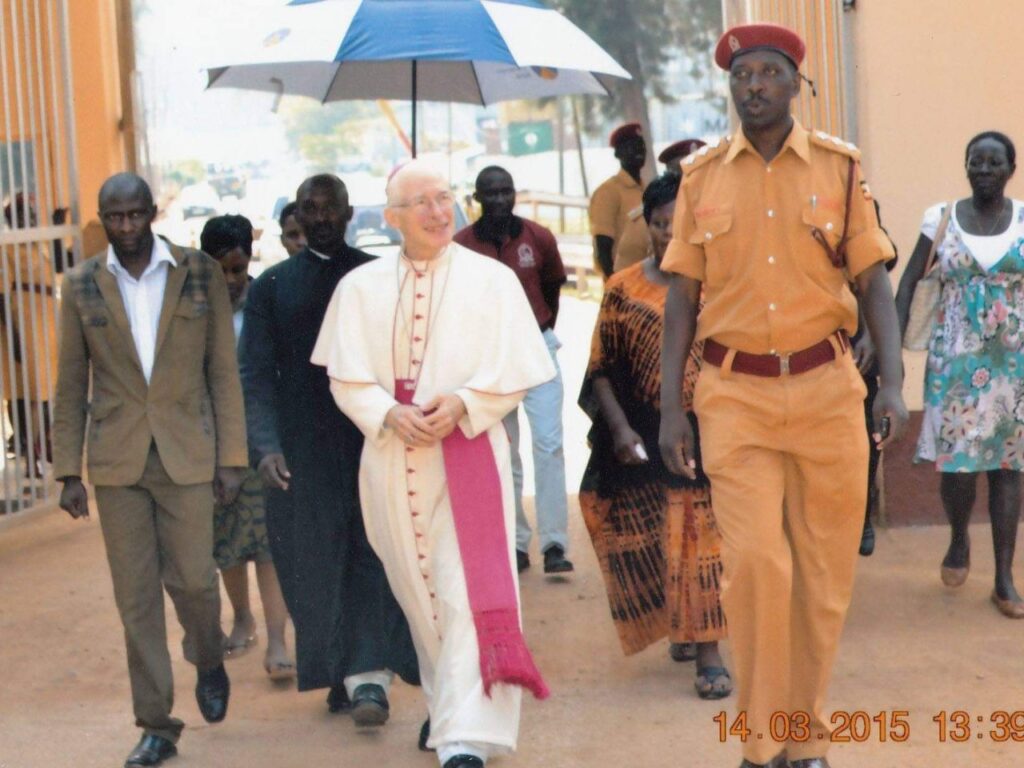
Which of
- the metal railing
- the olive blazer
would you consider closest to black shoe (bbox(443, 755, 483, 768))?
the olive blazer

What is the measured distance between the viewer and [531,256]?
8.80 metres

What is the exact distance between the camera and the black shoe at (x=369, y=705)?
606cm

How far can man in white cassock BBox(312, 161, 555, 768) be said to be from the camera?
221 inches

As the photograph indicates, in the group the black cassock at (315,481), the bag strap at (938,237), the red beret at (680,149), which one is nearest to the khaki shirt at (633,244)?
the red beret at (680,149)

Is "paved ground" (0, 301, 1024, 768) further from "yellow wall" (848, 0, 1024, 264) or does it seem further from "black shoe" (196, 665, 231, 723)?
"yellow wall" (848, 0, 1024, 264)

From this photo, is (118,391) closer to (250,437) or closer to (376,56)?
(250,437)

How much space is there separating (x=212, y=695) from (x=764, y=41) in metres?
2.95

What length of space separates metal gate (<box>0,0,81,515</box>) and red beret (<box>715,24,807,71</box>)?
5583 mm

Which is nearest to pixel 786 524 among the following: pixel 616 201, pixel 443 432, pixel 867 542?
pixel 443 432

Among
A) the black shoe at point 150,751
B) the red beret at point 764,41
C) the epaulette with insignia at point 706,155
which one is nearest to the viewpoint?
the red beret at point 764,41

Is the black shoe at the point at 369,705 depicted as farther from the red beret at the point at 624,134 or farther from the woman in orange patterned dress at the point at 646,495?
the red beret at the point at 624,134

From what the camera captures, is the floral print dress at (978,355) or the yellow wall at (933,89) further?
the yellow wall at (933,89)

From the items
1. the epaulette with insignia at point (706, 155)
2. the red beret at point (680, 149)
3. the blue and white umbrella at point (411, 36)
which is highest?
the blue and white umbrella at point (411, 36)

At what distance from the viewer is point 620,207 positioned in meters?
10.6
